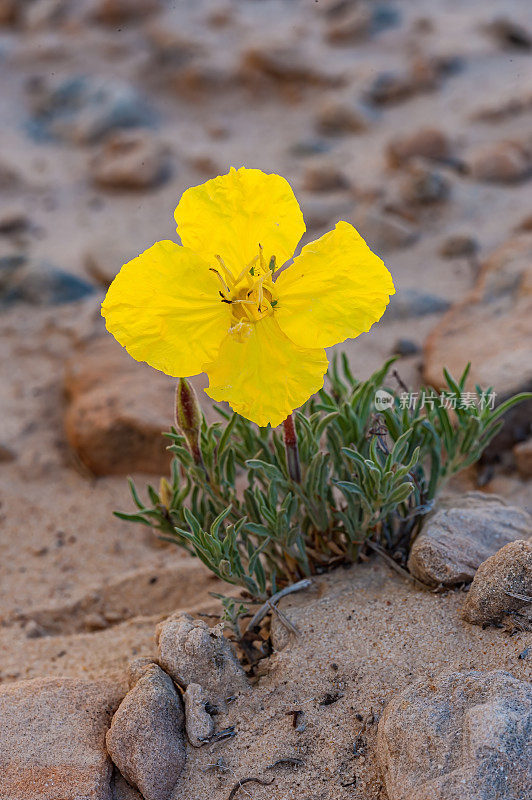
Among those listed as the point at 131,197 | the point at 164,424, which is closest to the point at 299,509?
the point at 164,424

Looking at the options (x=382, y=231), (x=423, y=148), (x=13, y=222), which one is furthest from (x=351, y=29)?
(x=13, y=222)

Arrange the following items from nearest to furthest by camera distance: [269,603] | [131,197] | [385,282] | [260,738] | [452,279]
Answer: [385,282] < [260,738] < [269,603] < [452,279] < [131,197]

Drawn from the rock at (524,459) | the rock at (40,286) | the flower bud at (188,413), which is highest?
the rock at (40,286)

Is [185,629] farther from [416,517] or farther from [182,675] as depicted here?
[416,517]

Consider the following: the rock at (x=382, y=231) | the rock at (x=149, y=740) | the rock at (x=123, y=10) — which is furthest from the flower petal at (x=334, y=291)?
the rock at (x=123, y=10)

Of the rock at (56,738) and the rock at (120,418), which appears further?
the rock at (120,418)

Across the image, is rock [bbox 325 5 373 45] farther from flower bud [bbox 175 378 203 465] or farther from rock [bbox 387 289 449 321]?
flower bud [bbox 175 378 203 465]

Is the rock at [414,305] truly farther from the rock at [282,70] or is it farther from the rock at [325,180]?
the rock at [282,70]

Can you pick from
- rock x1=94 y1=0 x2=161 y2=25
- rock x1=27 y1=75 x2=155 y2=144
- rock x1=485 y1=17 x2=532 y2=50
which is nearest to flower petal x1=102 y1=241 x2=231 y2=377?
rock x1=27 y1=75 x2=155 y2=144

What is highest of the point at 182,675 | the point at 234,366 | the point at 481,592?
the point at 234,366
